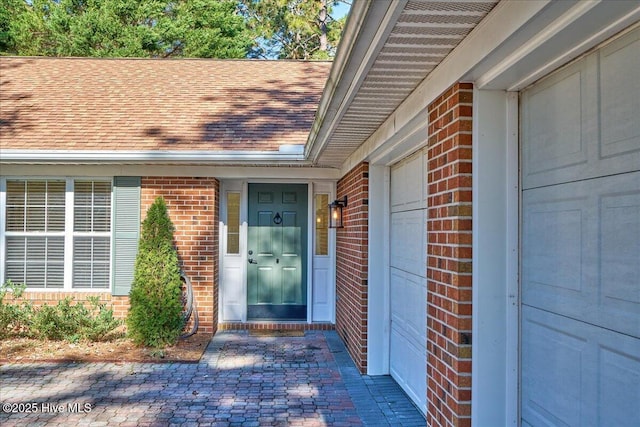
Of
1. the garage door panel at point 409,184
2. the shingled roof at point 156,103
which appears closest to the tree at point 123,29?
the shingled roof at point 156,103

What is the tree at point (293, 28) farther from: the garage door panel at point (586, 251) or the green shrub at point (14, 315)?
the garage door panel at point (586, 251)

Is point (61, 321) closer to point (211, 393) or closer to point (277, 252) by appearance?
point (211, 393)

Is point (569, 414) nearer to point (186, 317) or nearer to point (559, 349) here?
point (559, 349)

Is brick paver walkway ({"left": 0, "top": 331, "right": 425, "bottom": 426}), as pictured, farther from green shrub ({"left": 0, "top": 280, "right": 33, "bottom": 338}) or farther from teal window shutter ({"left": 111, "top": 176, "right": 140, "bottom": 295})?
teal window shutter ({"left": 111, "top": 176, "right": 140, "bottom": 295})

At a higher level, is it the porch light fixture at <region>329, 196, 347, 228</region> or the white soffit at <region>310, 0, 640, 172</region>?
the white soffit at <region>310, 0, 640, 172</region>

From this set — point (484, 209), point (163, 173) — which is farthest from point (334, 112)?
point (163, 173)

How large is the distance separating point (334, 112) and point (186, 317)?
13.4ft

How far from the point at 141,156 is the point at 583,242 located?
548cm

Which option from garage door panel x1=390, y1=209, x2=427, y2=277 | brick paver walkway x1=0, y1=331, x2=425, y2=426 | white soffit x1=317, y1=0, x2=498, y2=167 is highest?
white soffit x1=317, y1=0, x2=498, y2=167

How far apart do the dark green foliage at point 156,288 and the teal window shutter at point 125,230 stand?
0.59 m

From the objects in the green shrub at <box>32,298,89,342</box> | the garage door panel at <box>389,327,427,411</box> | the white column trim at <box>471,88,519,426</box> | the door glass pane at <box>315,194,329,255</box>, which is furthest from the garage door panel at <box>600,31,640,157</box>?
the green shrub at <box>32,298,89,342</box>

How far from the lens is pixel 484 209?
261cm

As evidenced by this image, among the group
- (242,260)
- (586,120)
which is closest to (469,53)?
(586,120)

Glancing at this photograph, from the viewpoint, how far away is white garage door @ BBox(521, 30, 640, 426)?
183cm
